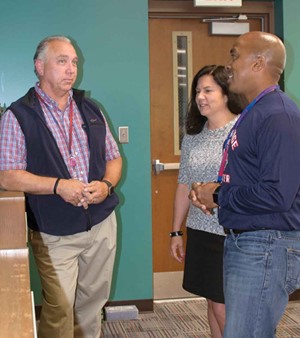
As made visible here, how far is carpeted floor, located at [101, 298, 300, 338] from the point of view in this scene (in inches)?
139

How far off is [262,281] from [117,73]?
2.61 m

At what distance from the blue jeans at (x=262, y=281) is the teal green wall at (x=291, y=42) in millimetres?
Result: 2726

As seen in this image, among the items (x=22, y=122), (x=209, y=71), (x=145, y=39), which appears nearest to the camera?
(x=22, y=122)

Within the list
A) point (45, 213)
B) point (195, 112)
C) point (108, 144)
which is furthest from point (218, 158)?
point (45, 213)

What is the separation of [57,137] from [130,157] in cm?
158

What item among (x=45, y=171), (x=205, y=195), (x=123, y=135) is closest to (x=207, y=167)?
(x=205, y=195)

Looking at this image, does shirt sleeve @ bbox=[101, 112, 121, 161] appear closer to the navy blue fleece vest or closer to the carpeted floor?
the navy blue fleece vest

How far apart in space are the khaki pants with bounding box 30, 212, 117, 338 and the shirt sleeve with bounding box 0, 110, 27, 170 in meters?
0.35

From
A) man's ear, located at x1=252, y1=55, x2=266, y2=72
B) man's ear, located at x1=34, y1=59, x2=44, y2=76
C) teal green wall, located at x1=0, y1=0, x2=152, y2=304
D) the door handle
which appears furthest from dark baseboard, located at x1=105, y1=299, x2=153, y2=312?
man's ear, located at x1=252, y1=55, x2=266, y2=72

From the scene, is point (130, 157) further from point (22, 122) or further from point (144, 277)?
point (22, 122)

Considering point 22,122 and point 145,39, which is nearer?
point 22,122

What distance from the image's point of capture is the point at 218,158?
8.25 ft

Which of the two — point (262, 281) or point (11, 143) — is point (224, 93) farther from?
point (262, 281)

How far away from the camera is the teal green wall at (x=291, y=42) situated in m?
4.21
